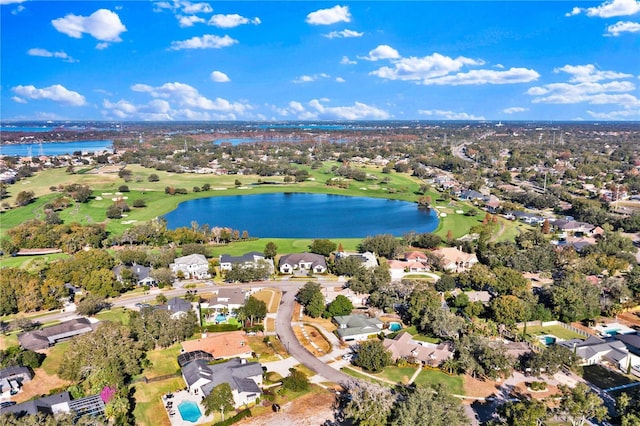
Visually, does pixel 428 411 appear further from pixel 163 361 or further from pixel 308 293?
pixel 308 293

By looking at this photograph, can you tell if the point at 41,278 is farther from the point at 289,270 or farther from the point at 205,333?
the point at 289,270

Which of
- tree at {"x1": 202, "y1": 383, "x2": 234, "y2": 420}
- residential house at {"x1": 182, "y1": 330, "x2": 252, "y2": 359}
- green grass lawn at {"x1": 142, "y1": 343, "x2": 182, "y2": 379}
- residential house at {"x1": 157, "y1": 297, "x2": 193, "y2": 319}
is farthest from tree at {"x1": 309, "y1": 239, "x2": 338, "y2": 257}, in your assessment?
tree at {"x1": 202, "y1": 383, "x2": 234, "y2": 420}

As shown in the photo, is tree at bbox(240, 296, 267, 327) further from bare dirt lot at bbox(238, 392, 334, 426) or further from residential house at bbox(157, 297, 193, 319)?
bare dirt lot at bbox(238, 392, 334, 426)

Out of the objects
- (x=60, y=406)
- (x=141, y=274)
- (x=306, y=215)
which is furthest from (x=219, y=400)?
(x=306, y=215)

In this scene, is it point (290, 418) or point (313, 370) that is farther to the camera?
point (313, 370)

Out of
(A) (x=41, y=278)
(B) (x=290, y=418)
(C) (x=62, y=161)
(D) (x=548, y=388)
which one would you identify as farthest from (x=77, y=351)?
(C) (x=62, y=161)

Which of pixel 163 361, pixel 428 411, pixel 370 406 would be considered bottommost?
pixel 163 361
